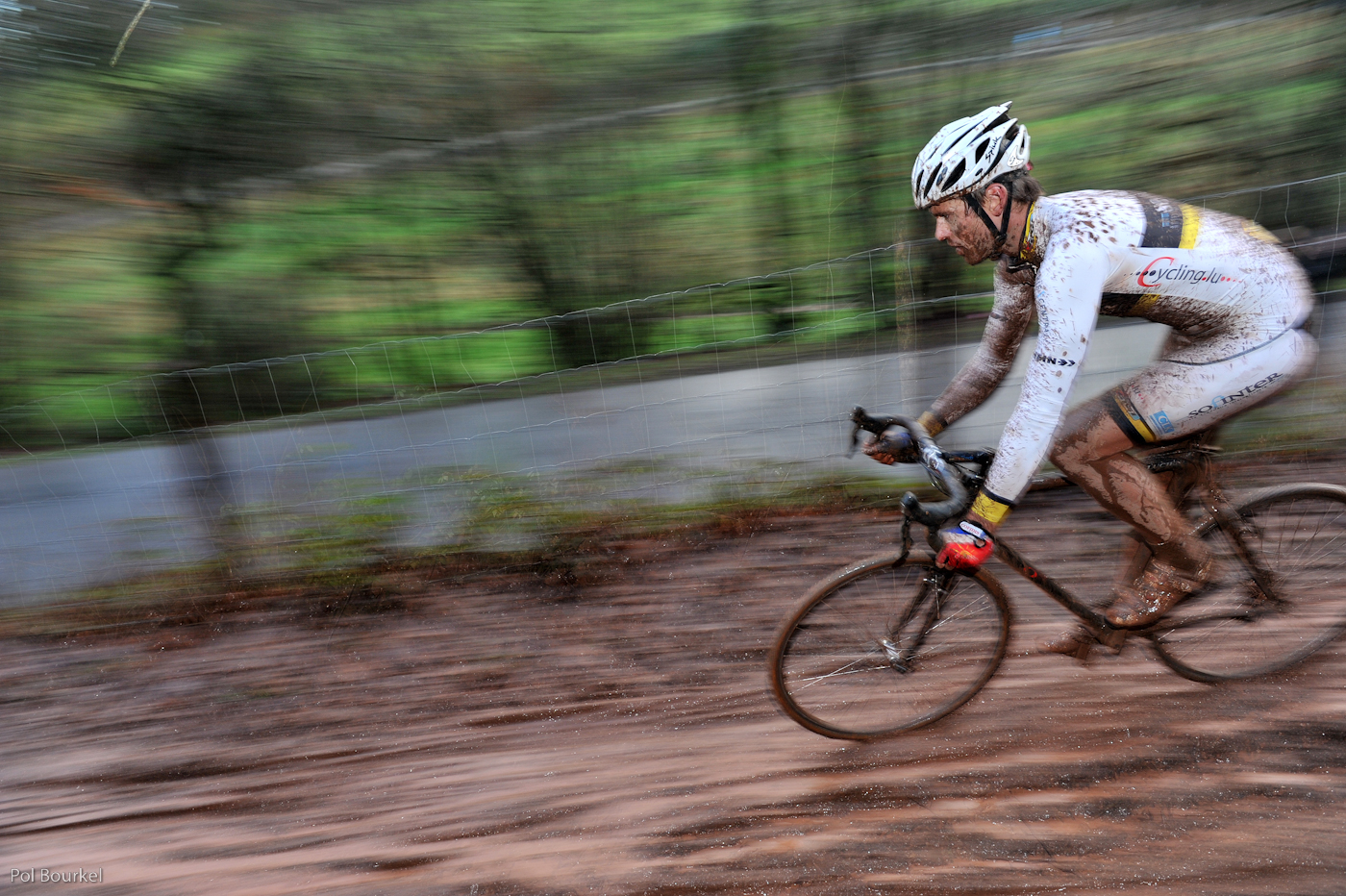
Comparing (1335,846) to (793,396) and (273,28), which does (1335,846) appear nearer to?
(793,396)

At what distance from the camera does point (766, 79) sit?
187 inches

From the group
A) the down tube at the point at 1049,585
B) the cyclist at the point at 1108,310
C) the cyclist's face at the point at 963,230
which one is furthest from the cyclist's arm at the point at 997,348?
the down tube at the point at 1049,585

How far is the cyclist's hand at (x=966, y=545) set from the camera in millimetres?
2428

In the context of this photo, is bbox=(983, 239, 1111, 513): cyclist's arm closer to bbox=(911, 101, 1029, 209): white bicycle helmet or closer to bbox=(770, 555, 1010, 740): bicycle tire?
bbox=(911, 101, 1029, 209): white bicycle helmet

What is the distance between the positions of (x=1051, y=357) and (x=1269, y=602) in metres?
1.60

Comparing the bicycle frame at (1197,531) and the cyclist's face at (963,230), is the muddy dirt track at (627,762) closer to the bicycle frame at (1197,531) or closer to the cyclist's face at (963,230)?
the bicycle frame at (1197,531)

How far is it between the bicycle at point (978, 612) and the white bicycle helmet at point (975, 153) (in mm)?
782

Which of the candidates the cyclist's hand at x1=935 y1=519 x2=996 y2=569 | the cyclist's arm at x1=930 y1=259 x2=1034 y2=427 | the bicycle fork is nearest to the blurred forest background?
the cyclist's arm at x1=930 y1=259 x2=1034 y2=427

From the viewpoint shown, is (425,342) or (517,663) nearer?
(517,663)

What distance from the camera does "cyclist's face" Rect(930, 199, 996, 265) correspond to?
2527mm

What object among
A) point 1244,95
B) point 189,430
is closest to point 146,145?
point 189,430

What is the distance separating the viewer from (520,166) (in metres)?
4.75

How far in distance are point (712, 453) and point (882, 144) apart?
85.4 inches

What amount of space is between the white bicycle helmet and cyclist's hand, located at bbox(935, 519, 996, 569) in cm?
107
